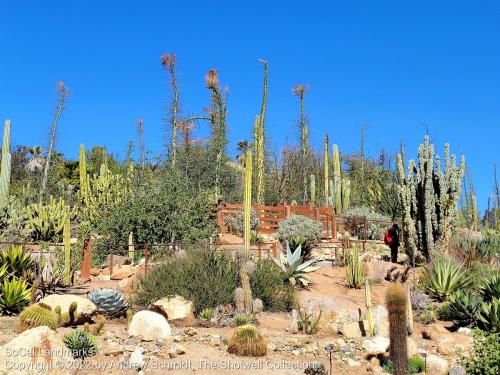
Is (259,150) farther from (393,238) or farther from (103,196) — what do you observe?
(393,238)

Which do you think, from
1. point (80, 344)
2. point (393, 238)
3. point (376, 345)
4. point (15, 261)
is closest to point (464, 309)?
point (376, 345)

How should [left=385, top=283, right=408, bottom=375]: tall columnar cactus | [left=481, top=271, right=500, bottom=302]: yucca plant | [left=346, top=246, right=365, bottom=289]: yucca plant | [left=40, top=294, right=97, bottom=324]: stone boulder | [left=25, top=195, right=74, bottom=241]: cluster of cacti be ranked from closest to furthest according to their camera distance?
[left=385, top=283, right=408, bottom=375]: tall columnar cactus, [left=40, top=294, right=97, bottom=324]: stone boulder, [left=481, top=271, right=500, bottom=302]: yucca plant, [left=346, top=246, right=365, bottom=289]: yucca plant, [left=25, top=195, right=74, bottom=241]: cluster of cacti

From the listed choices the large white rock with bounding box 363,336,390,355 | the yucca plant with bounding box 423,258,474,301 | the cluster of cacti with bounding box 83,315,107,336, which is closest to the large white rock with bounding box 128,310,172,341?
the cluster of cacti with bounding box 83,315,107,336

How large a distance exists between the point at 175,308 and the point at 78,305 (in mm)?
1477

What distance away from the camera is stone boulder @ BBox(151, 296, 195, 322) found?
961 centimetres

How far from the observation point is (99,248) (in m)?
17.6

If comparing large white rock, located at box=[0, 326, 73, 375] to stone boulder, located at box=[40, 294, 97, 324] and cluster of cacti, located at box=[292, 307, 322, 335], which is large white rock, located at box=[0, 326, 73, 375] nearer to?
stone boulder, located at box=[40, 294, 97, 324]

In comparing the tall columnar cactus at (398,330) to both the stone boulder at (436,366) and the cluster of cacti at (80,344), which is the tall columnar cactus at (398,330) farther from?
the cluster of cacti at (80,344)

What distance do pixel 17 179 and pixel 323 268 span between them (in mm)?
25911

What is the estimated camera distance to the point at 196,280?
34.7 feet

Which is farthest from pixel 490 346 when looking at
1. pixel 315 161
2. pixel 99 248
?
pixel 315 161

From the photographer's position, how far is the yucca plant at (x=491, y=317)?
32.1 ft

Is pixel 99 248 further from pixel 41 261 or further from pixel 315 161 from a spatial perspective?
pixel 315 161

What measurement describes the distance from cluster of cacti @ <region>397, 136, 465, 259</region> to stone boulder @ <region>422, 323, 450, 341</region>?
5.44m
